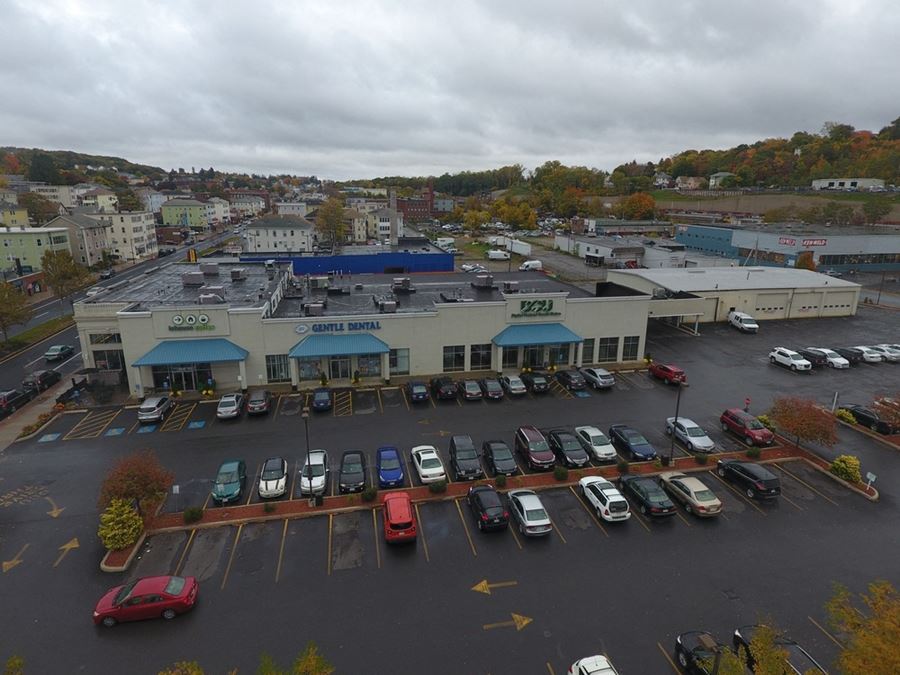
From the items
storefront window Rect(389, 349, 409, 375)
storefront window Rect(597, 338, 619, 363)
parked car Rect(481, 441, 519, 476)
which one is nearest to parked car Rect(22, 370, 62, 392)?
storefront window Rect(389, 349, 409, 375)

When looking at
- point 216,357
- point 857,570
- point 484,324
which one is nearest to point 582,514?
point 857,570

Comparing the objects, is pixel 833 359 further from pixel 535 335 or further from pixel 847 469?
pixel 535 335

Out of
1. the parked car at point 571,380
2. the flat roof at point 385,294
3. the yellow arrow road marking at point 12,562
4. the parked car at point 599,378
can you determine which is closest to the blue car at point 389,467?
the yellow arrow road marking at point 12,562

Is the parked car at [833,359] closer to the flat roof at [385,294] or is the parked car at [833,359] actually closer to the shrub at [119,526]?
the flat roof at [385,294]

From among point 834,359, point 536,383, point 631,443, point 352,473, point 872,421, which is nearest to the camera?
point 352,473

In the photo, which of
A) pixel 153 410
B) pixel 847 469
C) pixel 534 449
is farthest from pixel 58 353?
pixel 847 469

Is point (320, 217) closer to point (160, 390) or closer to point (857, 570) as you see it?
point (160, 390)
